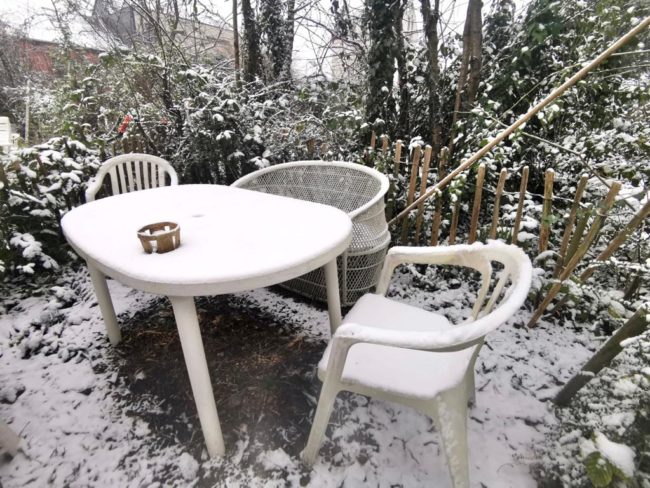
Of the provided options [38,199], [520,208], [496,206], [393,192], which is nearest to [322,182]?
[393,192]

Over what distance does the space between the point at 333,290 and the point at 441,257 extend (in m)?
0.54

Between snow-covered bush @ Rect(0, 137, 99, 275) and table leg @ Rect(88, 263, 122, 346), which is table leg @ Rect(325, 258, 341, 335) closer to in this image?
table leg @ Rect(88, 263, 122, 346)

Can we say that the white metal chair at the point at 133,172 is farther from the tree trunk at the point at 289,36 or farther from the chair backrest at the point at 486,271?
the tree trunk at the point at 289,36

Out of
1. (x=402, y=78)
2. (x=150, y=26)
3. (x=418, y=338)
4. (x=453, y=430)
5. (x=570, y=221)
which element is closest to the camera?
(x=418, y=338)

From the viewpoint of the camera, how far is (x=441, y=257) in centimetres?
118

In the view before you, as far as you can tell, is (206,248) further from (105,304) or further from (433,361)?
(105,304)

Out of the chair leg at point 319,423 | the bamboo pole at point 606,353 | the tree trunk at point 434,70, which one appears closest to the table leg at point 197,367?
the chair leg at point 319,423

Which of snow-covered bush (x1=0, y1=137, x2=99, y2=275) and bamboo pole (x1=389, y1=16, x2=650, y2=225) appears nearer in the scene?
bamboo pole (x1=389, y1=16, x2=650, y2=225)

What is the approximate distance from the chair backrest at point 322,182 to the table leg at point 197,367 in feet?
4.16

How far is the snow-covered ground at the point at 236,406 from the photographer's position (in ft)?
4.06

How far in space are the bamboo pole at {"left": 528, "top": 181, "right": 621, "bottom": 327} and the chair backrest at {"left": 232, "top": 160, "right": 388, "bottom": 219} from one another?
1093mm

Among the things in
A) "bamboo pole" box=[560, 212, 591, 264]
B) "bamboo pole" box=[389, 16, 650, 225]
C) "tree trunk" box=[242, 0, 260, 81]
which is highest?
"tree trunk" box=[242, 0, 260, 81]

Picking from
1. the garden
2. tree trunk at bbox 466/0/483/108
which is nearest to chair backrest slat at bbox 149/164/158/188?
the garden

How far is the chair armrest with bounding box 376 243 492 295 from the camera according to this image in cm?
109
